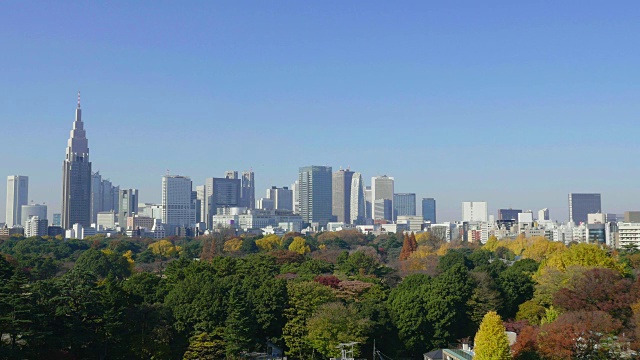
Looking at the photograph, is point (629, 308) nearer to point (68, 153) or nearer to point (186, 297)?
point (186, 297)

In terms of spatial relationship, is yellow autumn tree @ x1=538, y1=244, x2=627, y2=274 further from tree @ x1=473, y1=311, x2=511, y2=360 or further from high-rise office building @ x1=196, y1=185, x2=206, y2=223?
high-rise office building @ x1=196, y1=185, x2=206, y2=223

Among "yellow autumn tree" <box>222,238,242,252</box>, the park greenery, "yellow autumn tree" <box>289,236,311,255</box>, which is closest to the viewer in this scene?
the park greenery

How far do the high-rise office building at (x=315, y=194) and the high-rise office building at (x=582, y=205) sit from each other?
177 feet

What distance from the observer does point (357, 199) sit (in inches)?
7101

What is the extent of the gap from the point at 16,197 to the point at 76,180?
58.5m

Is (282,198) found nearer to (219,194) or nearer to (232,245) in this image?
(219,194)

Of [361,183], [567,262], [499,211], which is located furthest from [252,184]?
[567,262]

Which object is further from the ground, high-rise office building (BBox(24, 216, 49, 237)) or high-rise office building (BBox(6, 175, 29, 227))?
high-rise office building (BBox(6, 175, 29, 227))

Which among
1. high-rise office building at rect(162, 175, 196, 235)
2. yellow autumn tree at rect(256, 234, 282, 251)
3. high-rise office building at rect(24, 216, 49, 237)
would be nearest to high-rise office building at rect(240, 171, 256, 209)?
high-rise office building at rect(162, 175, 196, 235)

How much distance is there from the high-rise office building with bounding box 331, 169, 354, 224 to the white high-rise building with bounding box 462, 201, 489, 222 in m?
30.6

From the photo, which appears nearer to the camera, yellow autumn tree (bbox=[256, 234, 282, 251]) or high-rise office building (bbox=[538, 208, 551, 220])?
yellow autumn tree (bbox=[256, 234, 282, 251])

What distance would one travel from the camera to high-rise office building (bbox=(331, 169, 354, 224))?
178375mm

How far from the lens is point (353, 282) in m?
28.8

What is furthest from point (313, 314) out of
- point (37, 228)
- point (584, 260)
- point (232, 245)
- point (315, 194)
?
point (315, 194)
